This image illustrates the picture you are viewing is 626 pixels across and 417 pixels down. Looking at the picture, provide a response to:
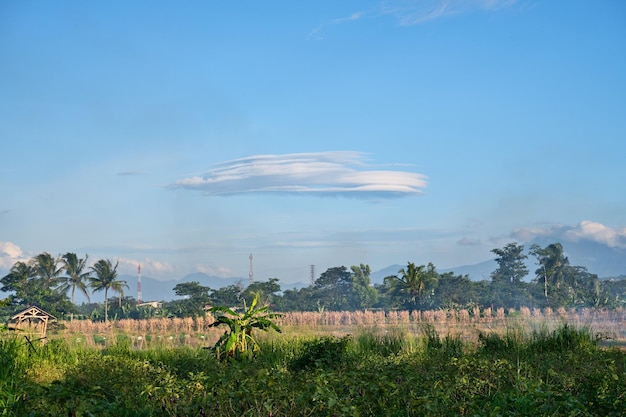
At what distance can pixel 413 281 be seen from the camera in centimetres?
4259

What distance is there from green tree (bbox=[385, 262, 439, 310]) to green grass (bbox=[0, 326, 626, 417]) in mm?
31777

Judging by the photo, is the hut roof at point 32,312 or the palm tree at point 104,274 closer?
the hut roof at point 32,312

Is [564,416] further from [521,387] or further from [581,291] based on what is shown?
[581,291]

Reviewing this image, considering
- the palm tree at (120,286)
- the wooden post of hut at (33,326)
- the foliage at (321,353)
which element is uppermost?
the palm tree at (120,286)

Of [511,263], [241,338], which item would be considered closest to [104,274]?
[511,263]

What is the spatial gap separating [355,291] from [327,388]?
53.1 metres

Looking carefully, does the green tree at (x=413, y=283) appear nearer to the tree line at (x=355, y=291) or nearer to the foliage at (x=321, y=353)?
the tree line at (x=355, y=291)

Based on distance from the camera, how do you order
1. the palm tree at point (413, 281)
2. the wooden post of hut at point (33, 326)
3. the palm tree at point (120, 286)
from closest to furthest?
the wooden post of hut at point (33, 326), the palm tree at point (413, 281), the palm tree at point (120, 286)

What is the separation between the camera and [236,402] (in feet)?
17.4

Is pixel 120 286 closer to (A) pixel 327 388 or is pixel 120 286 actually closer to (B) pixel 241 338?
(B) pixel 241 338

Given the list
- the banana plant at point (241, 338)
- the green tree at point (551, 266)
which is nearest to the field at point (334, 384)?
the banana plant at point (241, 338)

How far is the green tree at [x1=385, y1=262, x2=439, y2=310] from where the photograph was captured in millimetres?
42312

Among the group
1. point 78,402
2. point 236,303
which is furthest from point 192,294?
point 78,402

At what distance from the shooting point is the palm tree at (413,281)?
42.2 metres
